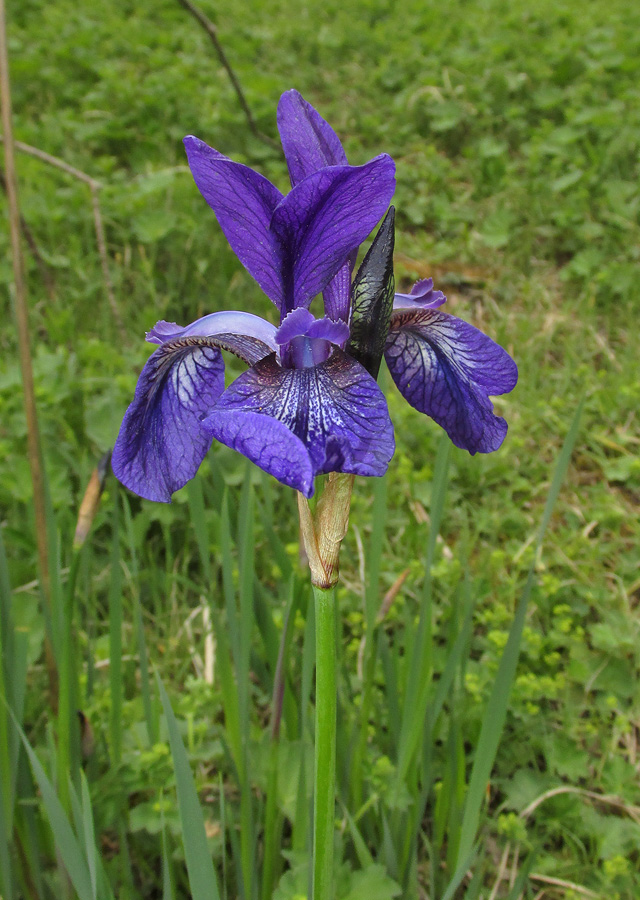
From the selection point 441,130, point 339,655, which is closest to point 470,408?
point 339,655

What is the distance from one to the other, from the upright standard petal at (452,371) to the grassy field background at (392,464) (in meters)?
0.38

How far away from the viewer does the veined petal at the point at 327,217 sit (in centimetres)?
75

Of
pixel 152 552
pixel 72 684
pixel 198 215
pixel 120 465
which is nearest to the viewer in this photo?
pixel 120 465

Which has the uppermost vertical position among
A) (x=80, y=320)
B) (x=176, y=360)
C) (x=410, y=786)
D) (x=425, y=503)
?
(x=80, y=320)

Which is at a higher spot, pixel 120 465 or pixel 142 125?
pixel 142 125

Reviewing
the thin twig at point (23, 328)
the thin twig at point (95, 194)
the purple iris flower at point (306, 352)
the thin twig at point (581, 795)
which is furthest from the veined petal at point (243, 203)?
the thin twig at point (581, 795)

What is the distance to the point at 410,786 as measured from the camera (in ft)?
4.61

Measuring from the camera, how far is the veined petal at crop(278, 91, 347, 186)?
86 centimetres

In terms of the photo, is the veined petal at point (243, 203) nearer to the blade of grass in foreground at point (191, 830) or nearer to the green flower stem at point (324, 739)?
the green flower stem at point (324, 739)

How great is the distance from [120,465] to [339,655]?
72cm

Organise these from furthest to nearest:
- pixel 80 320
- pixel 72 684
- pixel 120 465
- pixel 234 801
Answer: pixel 80 320 → pixel 234 801 → pixel 72 684 → pixel 120 465

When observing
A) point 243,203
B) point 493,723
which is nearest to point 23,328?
point 243,203

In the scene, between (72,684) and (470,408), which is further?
(72,684)

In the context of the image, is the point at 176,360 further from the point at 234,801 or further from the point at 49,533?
the point at 234,801
